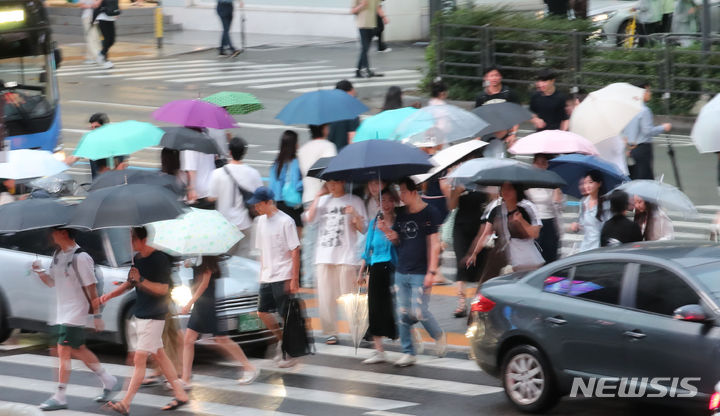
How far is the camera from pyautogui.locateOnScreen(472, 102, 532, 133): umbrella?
1331 cm

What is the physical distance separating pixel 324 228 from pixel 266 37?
26.6 metres

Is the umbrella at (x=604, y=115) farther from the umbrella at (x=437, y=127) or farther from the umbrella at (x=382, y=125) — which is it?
the umbrella at (x=382, y=125)

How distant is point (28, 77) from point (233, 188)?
273 inches

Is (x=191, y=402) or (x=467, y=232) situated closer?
(x=191, y=402)

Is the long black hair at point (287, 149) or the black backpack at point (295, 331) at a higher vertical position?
the long black hair at point (287, 149)

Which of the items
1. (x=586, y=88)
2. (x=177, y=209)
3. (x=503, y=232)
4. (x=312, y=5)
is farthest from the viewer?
(x=312, y=5)

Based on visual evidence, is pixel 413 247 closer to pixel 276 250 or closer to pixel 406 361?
pixel 406 361

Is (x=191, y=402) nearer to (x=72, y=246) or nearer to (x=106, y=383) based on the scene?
(x=106, y=383)

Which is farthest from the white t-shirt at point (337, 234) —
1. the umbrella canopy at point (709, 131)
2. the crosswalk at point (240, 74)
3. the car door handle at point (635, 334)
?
the crosswalk at point (240, 74)

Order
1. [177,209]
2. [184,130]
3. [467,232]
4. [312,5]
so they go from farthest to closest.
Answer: [312,5], [184,130], [467,232], [177,209]

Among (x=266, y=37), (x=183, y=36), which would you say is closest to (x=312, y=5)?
A: (x=266, y=37)

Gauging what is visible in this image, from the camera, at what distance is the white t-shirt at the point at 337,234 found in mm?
11648

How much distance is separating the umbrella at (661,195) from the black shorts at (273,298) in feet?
10.2

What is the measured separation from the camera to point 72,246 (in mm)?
10336
